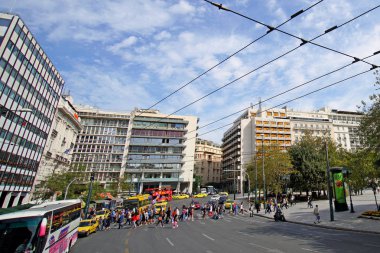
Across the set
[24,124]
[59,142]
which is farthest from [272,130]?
[24,124]

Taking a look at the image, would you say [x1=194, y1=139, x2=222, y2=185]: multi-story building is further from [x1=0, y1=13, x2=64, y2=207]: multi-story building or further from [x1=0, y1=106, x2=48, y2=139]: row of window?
[x1=0, y1=13, x2=64, y2=207]: multi-story building

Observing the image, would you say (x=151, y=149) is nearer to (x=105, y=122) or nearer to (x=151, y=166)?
(x=151, y=166)

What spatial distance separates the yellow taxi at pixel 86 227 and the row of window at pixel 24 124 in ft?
87.6

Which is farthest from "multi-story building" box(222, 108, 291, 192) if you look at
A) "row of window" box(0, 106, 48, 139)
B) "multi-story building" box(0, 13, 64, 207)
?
"multi-story building" box(0, 13, 64, 207)

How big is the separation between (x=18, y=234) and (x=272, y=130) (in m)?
93.9

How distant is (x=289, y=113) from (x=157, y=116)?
5767 cm

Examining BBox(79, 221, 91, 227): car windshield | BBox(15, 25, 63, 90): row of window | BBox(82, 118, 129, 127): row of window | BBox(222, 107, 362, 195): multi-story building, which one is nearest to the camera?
BBox(79, 221, 91, 227): car windshield

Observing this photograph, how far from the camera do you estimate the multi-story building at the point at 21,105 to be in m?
35.6

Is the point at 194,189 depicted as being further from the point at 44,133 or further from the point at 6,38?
the point at 6,38

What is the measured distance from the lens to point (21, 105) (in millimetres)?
39938

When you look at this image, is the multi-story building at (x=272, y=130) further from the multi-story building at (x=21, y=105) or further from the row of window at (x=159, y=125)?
the multi-story building at (x=21, y=105)

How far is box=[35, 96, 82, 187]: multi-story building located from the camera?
2056 inches

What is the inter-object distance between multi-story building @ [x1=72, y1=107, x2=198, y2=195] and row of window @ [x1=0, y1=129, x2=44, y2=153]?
31144 mm

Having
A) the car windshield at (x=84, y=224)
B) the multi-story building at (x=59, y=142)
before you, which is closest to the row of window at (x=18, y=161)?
the multi-story building at (x=59, y=142)
